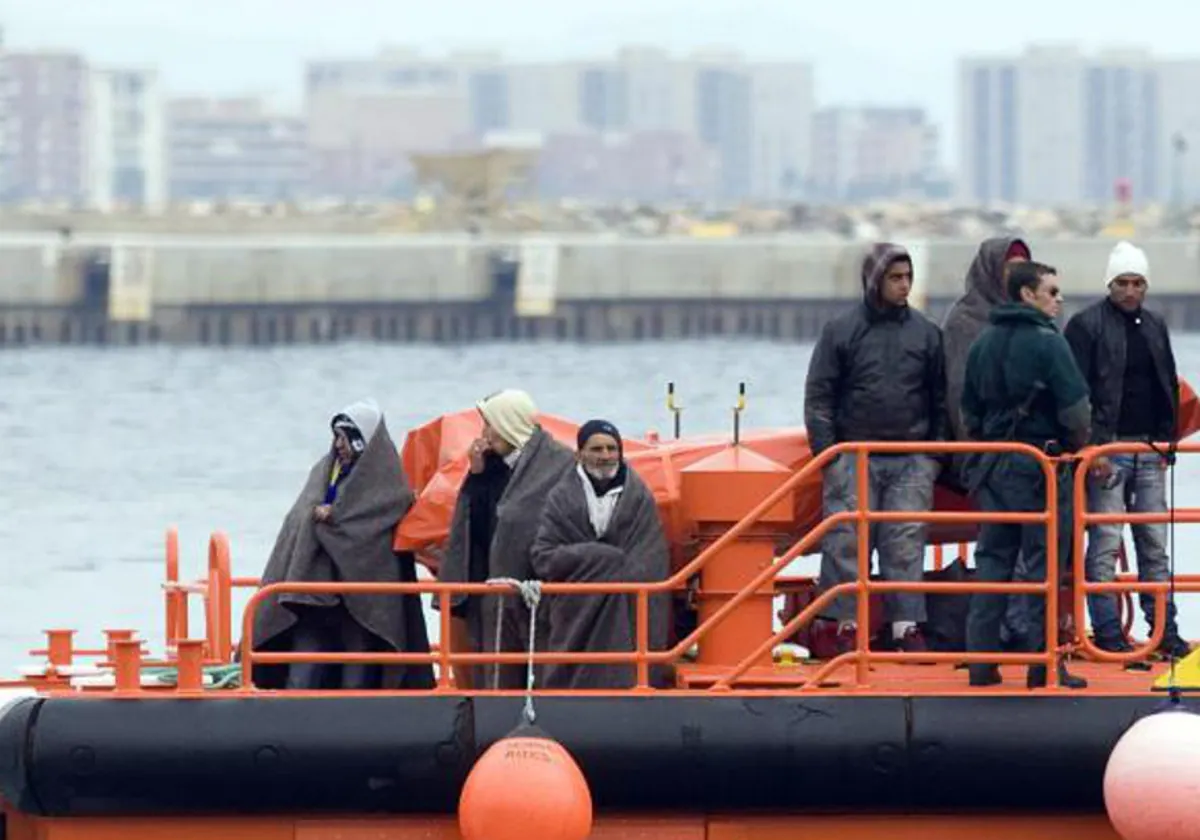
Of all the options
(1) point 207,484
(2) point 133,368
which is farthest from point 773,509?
(2) point 133,368

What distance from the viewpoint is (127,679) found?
11.3m

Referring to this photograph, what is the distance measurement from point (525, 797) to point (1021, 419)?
1935mm

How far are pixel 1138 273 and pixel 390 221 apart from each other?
9966cm

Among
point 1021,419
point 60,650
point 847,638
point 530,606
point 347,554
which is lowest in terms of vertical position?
point 60,650

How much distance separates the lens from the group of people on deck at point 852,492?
11258 millimetres

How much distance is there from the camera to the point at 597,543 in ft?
37.0

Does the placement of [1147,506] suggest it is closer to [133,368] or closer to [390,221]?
[133,368]

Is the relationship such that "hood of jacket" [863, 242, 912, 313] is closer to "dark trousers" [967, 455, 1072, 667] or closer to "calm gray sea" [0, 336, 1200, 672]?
"dark trousers" [967, 455, 1072, 667]

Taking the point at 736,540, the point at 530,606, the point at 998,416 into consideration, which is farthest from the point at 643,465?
the point at 998,416

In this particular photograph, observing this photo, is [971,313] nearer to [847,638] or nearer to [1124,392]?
[1124,392]

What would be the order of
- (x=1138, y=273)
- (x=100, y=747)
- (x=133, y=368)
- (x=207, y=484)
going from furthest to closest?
(x=133, y=368), (x=207, y=484), (x=1138, y=273), (x=100, y=747)

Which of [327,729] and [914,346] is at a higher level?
[914,346]

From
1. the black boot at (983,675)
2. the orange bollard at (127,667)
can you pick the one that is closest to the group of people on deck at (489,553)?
the orange bollard at (127,667)

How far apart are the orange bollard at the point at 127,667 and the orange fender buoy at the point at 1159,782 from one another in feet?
9.85
